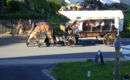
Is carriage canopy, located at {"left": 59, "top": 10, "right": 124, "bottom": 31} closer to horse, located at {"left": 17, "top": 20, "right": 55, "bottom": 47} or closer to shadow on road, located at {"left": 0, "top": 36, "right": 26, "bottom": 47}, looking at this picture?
horse, located at {"left": 17, "top": 20, "right": 55, "bottom": 47}

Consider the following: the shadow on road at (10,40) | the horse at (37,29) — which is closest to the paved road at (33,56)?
the shadow on road at (10,40)

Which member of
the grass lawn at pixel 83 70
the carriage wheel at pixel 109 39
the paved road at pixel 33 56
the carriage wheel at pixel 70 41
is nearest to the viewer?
the grass lawn at pixel 83 70

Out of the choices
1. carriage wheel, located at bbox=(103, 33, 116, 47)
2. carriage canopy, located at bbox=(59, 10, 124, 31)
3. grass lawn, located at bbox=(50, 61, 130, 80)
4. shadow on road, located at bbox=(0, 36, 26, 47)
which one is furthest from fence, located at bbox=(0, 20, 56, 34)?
grass lawn, located at bbox=(50, 61, 130, 80)

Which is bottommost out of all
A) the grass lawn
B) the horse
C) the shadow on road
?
the grass lawn

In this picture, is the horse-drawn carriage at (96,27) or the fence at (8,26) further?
the fence at (8,26)

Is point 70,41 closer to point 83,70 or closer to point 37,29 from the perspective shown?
point 37,29

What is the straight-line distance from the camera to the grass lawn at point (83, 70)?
480 inches

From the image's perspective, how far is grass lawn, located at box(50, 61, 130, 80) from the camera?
40.0 ft

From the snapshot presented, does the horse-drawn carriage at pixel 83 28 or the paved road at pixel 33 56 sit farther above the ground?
the horse-drawn carriage at pixel 83 28

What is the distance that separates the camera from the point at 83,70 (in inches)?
522

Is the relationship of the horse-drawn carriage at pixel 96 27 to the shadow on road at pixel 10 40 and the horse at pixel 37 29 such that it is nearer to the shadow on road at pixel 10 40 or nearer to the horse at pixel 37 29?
the horse at pixel 37 29

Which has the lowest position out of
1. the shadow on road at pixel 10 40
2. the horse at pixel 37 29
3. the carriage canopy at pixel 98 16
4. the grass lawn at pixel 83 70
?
the grass lawn at pixel 83 70

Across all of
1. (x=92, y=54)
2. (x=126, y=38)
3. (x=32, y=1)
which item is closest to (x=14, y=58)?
(x=92, y=54)

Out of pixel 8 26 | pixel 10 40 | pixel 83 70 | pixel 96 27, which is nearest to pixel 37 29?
pixel 10 40
